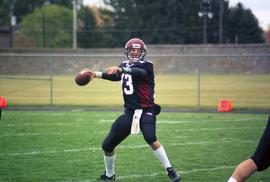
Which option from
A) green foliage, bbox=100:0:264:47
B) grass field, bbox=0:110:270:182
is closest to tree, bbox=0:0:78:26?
green foliage, bbox=100:0:264:47

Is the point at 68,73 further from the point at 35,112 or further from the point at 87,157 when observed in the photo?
the point at 87,157

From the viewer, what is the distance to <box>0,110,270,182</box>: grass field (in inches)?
345

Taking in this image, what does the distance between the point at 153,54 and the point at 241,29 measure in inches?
889

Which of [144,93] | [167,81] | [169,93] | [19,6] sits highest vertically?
[19,6]

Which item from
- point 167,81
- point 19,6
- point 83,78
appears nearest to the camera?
point 83,78

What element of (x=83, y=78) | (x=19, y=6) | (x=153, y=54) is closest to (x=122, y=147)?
(x=83, y=78)

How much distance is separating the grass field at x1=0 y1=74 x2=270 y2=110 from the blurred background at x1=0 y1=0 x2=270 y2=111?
0.12 feet

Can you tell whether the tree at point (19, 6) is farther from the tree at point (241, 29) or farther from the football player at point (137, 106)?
the football player at point (137, 106)

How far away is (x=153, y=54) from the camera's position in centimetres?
3619

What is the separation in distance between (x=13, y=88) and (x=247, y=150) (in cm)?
1628

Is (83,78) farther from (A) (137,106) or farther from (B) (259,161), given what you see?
(B) (259,161)

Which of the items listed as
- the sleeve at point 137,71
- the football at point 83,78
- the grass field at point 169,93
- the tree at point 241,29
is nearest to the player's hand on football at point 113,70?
the sleeve at point 137,71

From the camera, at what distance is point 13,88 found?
2548 centimetres

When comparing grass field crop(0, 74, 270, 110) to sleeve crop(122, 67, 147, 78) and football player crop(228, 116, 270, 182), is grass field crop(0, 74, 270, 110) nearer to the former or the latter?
sleeve crop(122, 67, 147, 78)
